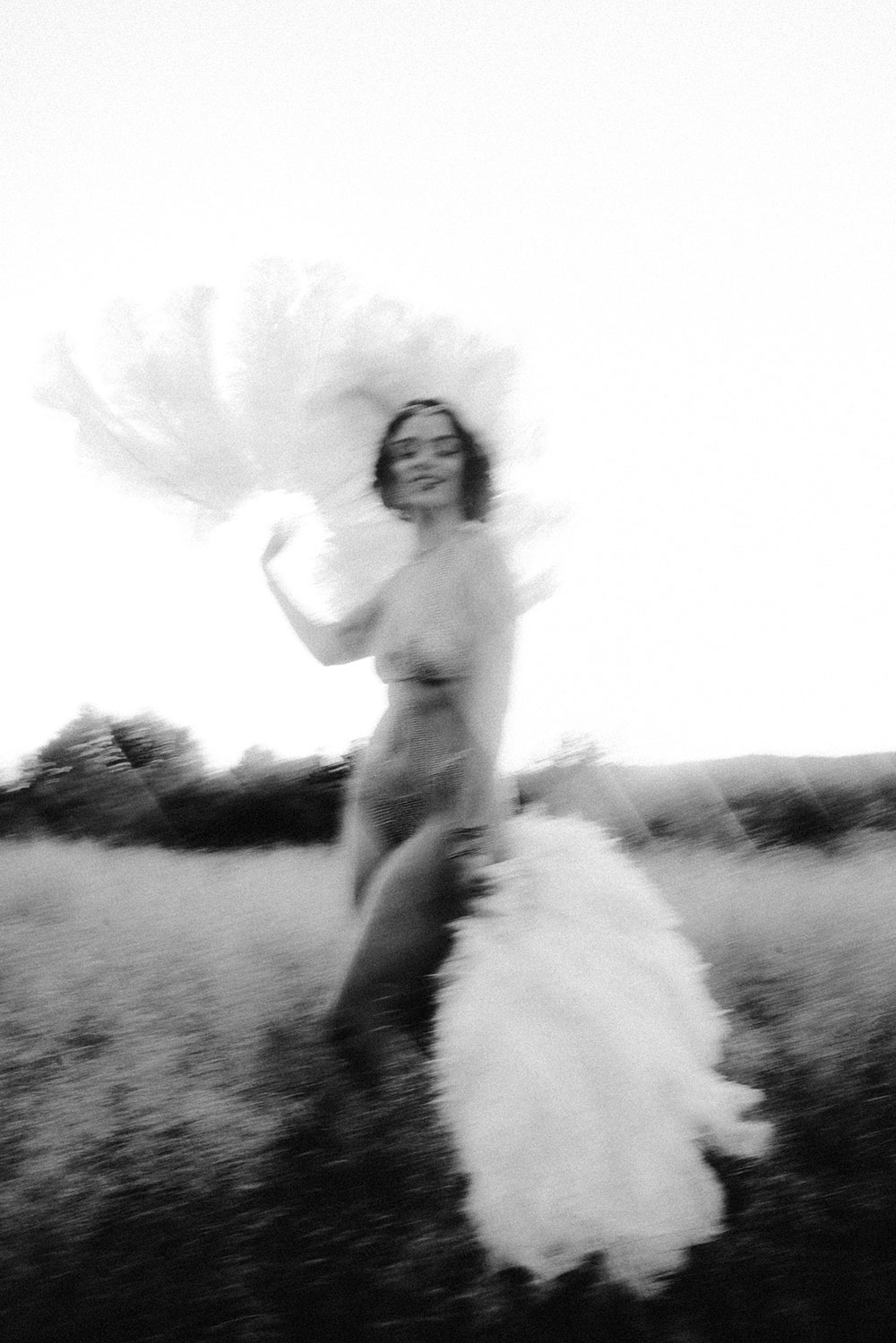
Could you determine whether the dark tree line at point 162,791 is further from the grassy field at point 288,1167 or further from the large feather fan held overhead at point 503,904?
the large feather fan held overhead at point 503,904

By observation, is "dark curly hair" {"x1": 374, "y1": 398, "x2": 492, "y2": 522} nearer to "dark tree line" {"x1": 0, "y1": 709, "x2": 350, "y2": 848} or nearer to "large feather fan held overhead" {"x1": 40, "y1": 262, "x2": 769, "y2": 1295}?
"large feather fan held overhead" {"x1": 40, "y1": 262, "x2": 769, "y2": 1295}

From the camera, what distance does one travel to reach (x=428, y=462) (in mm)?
1632

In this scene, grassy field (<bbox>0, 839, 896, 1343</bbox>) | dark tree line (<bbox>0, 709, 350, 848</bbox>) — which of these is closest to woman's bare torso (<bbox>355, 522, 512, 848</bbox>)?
grassy field (<bbox>0, 839, 896, 1343</bbox>)

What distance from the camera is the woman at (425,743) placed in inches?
51.0

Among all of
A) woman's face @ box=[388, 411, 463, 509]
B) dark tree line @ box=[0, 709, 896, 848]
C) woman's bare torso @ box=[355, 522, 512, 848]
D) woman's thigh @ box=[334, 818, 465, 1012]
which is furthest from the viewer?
dark tree line @ box=[0, 709, 896, 848]

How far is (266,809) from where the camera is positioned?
289 cm

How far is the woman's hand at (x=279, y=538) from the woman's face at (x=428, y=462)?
0.25 m

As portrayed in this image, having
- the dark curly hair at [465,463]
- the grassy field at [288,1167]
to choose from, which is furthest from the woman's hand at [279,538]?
the grassy field at [288,1167]

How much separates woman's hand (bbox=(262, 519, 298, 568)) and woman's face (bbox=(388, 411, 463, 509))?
0.81 feet

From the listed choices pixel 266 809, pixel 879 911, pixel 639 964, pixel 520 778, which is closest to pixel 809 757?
pixel 879 911

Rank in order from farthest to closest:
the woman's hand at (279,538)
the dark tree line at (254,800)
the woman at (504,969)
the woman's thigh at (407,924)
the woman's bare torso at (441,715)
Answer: the dark tree line at (254,800), the woman's hand at (279,538), the woman's bare torso at (441,715), the woman's thigh at (407,924), the woman at (504,969)

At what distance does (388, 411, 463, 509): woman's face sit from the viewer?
63.9 inches

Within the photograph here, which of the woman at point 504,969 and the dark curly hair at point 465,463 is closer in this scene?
the woman at point 504,969

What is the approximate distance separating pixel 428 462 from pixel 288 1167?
120cm
